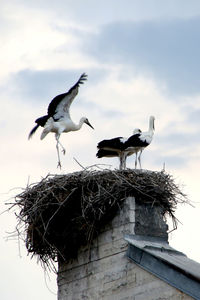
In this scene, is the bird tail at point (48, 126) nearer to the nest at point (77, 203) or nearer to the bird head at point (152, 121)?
the bird head at point (152, 121)

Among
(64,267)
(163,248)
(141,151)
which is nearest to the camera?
(163,248)

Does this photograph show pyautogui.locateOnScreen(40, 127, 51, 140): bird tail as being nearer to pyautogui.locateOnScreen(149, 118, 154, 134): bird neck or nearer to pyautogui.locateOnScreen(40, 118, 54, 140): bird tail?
pyautogui.locateOnScreen(40, 118, 54, 140): bird tail

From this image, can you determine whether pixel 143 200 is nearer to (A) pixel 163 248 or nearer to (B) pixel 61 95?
(A) pixel 163 248

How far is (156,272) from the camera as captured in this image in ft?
39.3

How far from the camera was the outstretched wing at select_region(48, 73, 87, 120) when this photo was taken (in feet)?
54.0

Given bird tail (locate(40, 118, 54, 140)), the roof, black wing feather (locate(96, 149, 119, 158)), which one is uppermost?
bird tail (locate(40, 118, 54, 140))

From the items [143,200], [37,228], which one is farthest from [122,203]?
[37,228]

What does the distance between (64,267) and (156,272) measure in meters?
2.04

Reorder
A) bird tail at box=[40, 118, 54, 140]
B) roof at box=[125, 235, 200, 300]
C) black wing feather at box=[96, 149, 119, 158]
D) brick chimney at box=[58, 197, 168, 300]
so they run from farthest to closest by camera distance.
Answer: bird tail at box=[40, 118, 54, 140]
black wing feather at box=[96, 149, 119, 158]
brick chimney at box=[58, 197, 168, 300]
roof at box=[125, 235, 200, 300]

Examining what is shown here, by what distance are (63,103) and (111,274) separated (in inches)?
200

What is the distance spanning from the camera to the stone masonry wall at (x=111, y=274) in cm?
1206

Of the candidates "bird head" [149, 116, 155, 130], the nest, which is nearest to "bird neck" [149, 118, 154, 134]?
"bird head" [149, 116, 155, 130]

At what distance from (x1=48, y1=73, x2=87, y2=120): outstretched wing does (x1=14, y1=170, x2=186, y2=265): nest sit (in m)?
3.17

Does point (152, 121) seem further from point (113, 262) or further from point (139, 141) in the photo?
point (113, 262)
